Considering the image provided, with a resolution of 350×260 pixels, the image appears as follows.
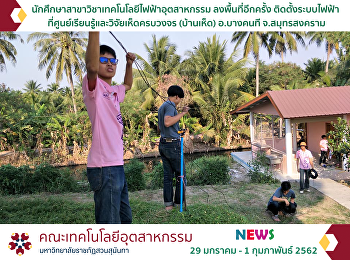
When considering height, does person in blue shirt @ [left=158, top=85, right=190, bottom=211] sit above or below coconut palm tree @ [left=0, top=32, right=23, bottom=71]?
below

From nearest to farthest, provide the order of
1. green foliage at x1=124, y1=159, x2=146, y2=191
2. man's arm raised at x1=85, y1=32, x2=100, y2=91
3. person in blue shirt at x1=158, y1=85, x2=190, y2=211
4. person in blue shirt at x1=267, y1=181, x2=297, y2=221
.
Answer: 1. man's arm raised at x1=85, y1=32, x2=100, y2=91
2. person in blue shirt at x1=158, y1=85, x2=190, y2=211
3. person in blue shirt at x1=267, y1=181, x2=297, y2=221
4. green foliage at x1=124, y1=159, x2=146, y2=191

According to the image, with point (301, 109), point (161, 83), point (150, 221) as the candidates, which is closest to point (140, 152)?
point (161, 83)

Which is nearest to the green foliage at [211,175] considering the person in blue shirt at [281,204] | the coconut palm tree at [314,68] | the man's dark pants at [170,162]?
the person in blue shirt at [281,204]

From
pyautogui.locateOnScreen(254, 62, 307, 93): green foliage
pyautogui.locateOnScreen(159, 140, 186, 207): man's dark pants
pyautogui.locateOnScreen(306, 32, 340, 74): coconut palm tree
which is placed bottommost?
pyautogui.locateOnScreen(159, 140, 186, 207): man's dark pants

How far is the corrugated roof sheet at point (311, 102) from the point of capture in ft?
35.0

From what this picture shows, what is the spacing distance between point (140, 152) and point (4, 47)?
13.6m

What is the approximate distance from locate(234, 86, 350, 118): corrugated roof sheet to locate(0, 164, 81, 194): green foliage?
7.66 meters

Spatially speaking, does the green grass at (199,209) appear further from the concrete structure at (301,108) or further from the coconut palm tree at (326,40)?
the coconut palm tree at (326,40)

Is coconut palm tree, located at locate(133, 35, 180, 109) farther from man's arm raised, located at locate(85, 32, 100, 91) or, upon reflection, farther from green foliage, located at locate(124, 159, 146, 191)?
man's arm raised, located at locate(85, 32, 100, 91)

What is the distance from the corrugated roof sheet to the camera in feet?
35.0

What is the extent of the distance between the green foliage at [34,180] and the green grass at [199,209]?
152cm

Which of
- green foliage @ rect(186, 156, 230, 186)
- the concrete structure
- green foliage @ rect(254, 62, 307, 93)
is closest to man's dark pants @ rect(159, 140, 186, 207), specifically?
green foliage @ rect(186, 156, 230, 186)
